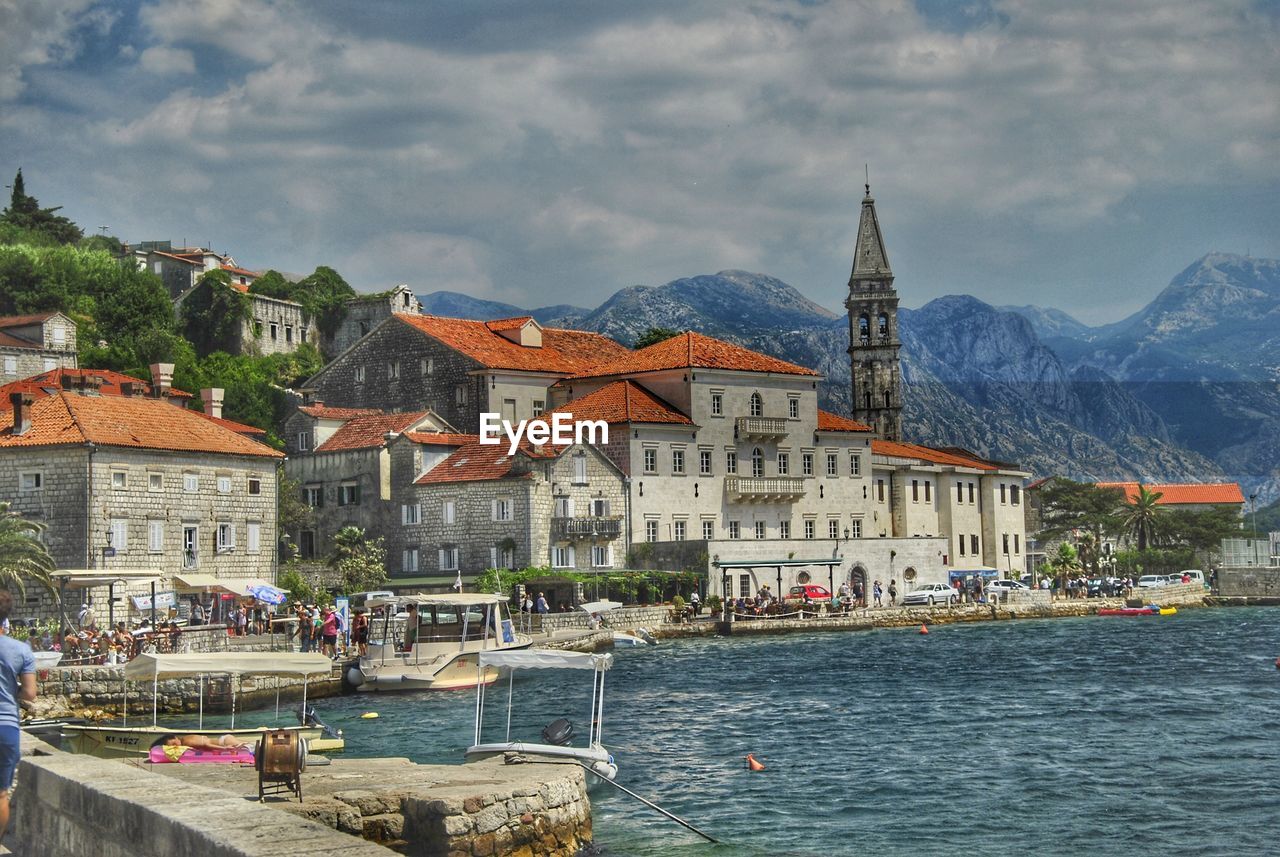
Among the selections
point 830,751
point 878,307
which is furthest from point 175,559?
point 878,307

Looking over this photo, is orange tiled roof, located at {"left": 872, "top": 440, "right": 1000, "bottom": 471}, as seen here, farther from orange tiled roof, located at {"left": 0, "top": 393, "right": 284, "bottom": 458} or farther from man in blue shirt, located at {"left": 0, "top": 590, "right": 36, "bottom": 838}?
man in blue shirt, located at {"left": 0, "top": 590, "right": 36, "bottom": 838}

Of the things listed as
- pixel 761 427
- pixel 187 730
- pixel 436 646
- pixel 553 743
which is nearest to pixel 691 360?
pixel 761 427

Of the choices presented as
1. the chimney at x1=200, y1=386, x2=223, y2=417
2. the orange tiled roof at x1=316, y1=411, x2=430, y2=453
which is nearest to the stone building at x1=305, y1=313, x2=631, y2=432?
the orange tiled roof at x1=316, y1=411, x2=430, y2=453

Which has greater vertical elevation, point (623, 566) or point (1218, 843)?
point (623, 566)

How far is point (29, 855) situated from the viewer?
12.2 m

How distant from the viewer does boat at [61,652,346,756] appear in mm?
24688

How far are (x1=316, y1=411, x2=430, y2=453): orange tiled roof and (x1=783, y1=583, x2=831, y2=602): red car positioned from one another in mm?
19436

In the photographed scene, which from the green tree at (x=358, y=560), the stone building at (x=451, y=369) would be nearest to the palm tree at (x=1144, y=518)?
the stone building at (x=451, y=369)

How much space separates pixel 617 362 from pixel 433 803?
67.6m

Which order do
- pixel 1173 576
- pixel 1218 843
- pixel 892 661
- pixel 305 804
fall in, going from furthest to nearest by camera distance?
1. pixel 1173 576
2. pixel 892 661
3. pixel 1218 843
4. pixel 305 804

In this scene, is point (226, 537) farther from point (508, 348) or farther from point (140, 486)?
point (508, 348)

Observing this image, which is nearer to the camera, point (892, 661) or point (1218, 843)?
point (1218, 843)

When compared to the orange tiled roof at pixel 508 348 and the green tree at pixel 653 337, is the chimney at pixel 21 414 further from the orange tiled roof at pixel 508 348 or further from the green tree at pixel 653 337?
the green tree at pixel 653 337

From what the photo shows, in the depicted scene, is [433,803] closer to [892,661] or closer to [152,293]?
[892,661]
